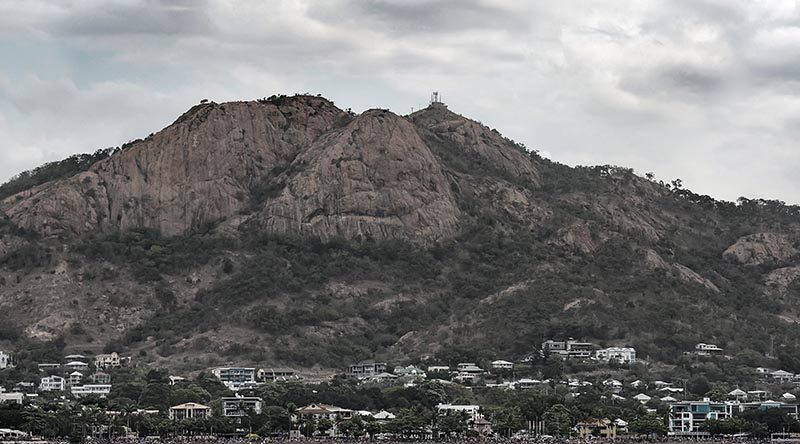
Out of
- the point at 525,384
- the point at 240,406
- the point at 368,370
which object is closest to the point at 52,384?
the point at 240,406

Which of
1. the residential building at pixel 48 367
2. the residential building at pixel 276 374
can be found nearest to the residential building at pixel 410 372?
the residential building at pixel 276 374

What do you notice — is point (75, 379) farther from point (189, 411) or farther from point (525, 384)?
point (525, 384)

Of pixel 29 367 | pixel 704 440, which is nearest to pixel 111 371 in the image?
pixel 29 367

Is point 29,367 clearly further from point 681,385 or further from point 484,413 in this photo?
point 681,385

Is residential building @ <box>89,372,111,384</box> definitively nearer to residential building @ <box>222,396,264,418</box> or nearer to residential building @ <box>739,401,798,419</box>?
residential building @ <box>222,396,264,418</box>

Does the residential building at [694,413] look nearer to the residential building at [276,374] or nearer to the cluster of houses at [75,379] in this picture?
the residential building at [276,374]

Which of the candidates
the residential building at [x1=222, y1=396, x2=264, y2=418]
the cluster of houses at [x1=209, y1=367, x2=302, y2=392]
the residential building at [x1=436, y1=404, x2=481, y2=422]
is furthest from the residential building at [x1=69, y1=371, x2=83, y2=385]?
the residential building at [x1=436, y1=404, x2=481, y2=422]
